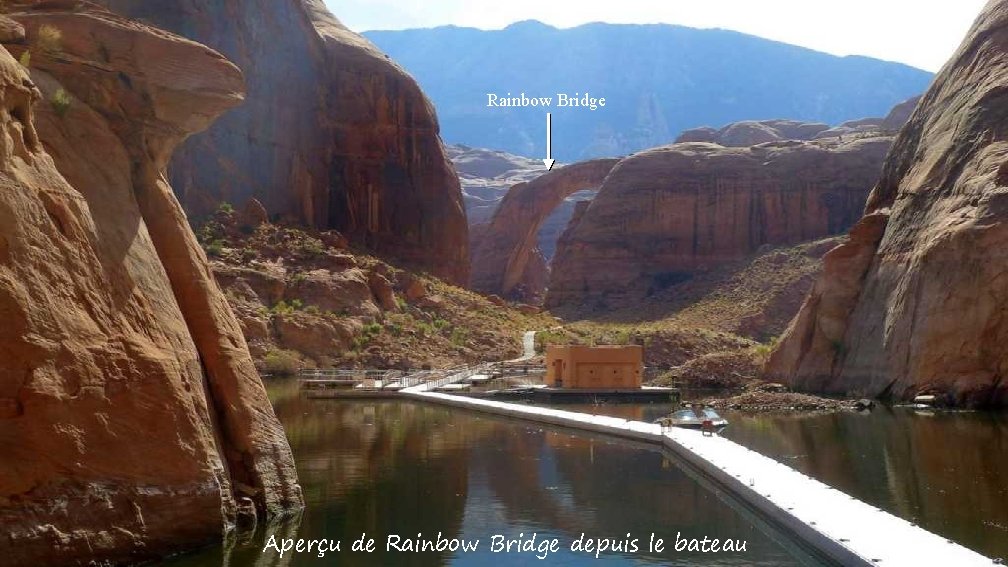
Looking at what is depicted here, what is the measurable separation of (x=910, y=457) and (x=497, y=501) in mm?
12085

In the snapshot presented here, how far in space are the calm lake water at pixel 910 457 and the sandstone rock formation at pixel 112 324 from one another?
35.9ft

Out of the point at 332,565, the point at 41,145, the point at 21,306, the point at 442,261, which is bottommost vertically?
the point at 442,261

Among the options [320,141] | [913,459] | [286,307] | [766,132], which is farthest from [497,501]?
[766,132]

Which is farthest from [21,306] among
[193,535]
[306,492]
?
[306,492]

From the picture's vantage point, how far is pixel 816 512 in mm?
16828

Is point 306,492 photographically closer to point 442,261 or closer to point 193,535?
→ point 193,535

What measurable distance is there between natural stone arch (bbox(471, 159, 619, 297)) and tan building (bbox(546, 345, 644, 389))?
66395mm

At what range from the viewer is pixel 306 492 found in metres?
19.4

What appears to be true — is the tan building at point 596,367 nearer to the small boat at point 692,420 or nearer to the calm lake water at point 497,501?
the small boat at point 692,420

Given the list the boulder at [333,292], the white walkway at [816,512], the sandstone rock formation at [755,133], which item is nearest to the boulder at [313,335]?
the boulder at [333,292]

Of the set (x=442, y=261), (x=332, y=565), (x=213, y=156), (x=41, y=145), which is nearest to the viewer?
(x=41, y=145)

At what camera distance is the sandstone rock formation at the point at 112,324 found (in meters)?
11.1

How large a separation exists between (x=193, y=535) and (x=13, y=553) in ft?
8.92

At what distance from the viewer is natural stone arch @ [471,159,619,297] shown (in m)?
117
